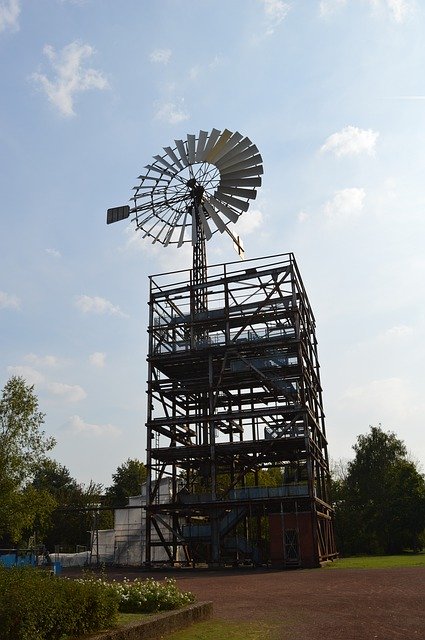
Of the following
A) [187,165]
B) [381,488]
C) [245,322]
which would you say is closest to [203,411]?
[245,322]

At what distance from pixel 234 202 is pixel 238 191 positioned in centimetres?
104

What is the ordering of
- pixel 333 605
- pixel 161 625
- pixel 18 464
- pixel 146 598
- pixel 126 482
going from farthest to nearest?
pixel 126 482
pixel 18 464
pixel 333 605
pixel 146 598
pixel 161 625

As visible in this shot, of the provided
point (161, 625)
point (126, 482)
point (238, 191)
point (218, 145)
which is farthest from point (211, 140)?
point (126, 482)

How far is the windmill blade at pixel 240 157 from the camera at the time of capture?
170 feet

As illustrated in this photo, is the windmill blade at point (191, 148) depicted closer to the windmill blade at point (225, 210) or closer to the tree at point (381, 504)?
the windmill blade at point (225, 210)

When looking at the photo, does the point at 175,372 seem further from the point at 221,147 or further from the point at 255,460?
the point at 221,147

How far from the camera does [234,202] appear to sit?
5359 centimetres

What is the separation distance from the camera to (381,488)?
6425cm

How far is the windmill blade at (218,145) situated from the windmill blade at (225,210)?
12.1ft

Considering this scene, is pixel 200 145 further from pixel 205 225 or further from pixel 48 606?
pixel 48 606

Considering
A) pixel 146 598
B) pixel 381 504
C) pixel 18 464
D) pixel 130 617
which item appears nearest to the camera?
pixel 130 617

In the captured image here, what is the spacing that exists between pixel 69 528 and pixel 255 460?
3609 centimetres

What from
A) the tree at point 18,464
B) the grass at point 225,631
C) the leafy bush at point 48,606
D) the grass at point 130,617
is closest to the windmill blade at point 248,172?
the tree at point 18,464

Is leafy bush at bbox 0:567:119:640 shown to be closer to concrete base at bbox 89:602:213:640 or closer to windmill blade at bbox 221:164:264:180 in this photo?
concrete base at bbox 89:602:213:640
